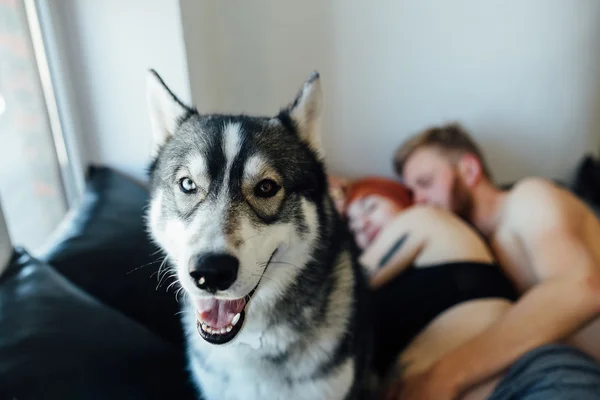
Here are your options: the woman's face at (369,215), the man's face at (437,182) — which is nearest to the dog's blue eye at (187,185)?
the woman's face at (369,215)

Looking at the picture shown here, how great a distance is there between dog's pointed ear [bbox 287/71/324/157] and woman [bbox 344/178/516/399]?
2.16ft

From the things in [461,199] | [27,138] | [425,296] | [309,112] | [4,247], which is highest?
[309,112]

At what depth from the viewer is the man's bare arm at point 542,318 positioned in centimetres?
126

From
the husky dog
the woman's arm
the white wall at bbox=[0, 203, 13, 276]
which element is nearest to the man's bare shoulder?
the woman's arm

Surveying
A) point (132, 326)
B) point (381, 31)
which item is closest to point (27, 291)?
point (132, 326)

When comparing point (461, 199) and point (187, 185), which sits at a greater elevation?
point (187, 185)

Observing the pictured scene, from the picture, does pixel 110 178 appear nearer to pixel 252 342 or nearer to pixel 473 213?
pixel 252 342

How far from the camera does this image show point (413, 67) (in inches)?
82.0

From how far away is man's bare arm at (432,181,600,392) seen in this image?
126 cm

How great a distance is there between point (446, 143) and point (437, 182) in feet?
0.52

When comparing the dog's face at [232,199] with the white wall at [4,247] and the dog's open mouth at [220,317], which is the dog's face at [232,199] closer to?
the dog's open mouth at [220,317]

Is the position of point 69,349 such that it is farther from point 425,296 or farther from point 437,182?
point 437,182

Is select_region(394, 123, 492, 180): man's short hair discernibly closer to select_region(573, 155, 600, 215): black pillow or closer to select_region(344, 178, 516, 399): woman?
select_region(344, 178, 516, 399): woman

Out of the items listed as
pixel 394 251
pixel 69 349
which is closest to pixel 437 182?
pixel 394 251
